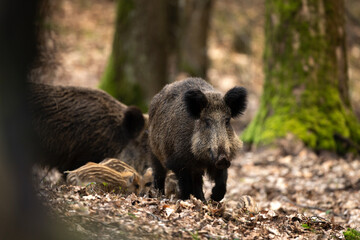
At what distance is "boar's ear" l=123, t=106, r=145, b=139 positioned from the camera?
7.99m

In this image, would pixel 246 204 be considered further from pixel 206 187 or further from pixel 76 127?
pixel 76 127

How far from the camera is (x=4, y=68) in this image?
319cm

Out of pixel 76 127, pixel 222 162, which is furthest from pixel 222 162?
pixel 76 127

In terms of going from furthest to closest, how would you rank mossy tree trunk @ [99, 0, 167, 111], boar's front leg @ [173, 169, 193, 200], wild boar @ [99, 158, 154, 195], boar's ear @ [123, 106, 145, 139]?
mossy tree trunk @ [99, 0, 167, 111]
boar's ear @ [123, 106, 145, 139]
wild boar @ [99, 158, 154, 195]
boar's front leg @ [173, 169, 193, 200]

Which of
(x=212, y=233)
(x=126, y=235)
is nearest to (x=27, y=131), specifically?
(x=126, y=235)

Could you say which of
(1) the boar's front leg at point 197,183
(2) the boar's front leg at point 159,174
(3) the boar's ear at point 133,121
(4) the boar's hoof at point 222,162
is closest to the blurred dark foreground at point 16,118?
(4) the boar's hoof at point 222,162

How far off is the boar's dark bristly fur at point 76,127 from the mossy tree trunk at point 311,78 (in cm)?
352

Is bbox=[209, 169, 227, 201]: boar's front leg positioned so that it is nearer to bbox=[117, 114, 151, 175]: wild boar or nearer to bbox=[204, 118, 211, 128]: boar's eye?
bbox=[204, 118, 211, 128]: boar's eye

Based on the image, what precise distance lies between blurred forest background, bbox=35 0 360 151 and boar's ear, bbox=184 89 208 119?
168 cm

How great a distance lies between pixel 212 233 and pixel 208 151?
140cm

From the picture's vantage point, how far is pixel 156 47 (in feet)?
42.9

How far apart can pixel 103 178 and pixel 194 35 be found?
12.4 meters

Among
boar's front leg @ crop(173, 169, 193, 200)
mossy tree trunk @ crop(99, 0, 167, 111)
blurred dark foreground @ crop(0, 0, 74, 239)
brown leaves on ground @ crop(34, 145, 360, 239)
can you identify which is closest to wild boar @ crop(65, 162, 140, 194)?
brown leaves on ground @ crop(34, 145, 360, 239)

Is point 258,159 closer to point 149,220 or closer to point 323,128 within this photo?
point 323,128
